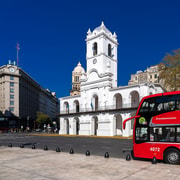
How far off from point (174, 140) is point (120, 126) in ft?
99.3

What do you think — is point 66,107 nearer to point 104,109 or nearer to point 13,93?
point 104,109

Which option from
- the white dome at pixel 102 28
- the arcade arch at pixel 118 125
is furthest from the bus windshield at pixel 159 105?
the white dome at pixel 102 28

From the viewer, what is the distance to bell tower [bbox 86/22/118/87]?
42469 mm

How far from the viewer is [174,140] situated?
410 inches

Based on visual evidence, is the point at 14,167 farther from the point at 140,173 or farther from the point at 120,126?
the point at 120,126

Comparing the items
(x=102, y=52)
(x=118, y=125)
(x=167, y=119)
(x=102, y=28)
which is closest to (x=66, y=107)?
(x=118, y=125)

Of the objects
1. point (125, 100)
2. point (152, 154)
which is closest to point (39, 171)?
point (152, 154)

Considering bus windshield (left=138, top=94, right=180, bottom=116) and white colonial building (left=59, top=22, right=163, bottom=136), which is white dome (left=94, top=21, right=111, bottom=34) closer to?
white colonial building (left=59, top=22, right=163, bottom=136)

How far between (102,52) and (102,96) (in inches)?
382

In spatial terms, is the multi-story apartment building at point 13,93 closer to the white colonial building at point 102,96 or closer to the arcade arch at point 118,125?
the white colonial building at point 102,96

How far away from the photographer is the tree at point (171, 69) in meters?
27.2

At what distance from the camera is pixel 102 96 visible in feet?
133

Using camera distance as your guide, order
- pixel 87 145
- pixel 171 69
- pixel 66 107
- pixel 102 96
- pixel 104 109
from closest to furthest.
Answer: pixel 87 145 < pixel 171 69 < pixel 104 109 < pixel 102 96 < pixel 66 107

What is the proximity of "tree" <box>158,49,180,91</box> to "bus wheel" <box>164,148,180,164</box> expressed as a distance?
1866cm
